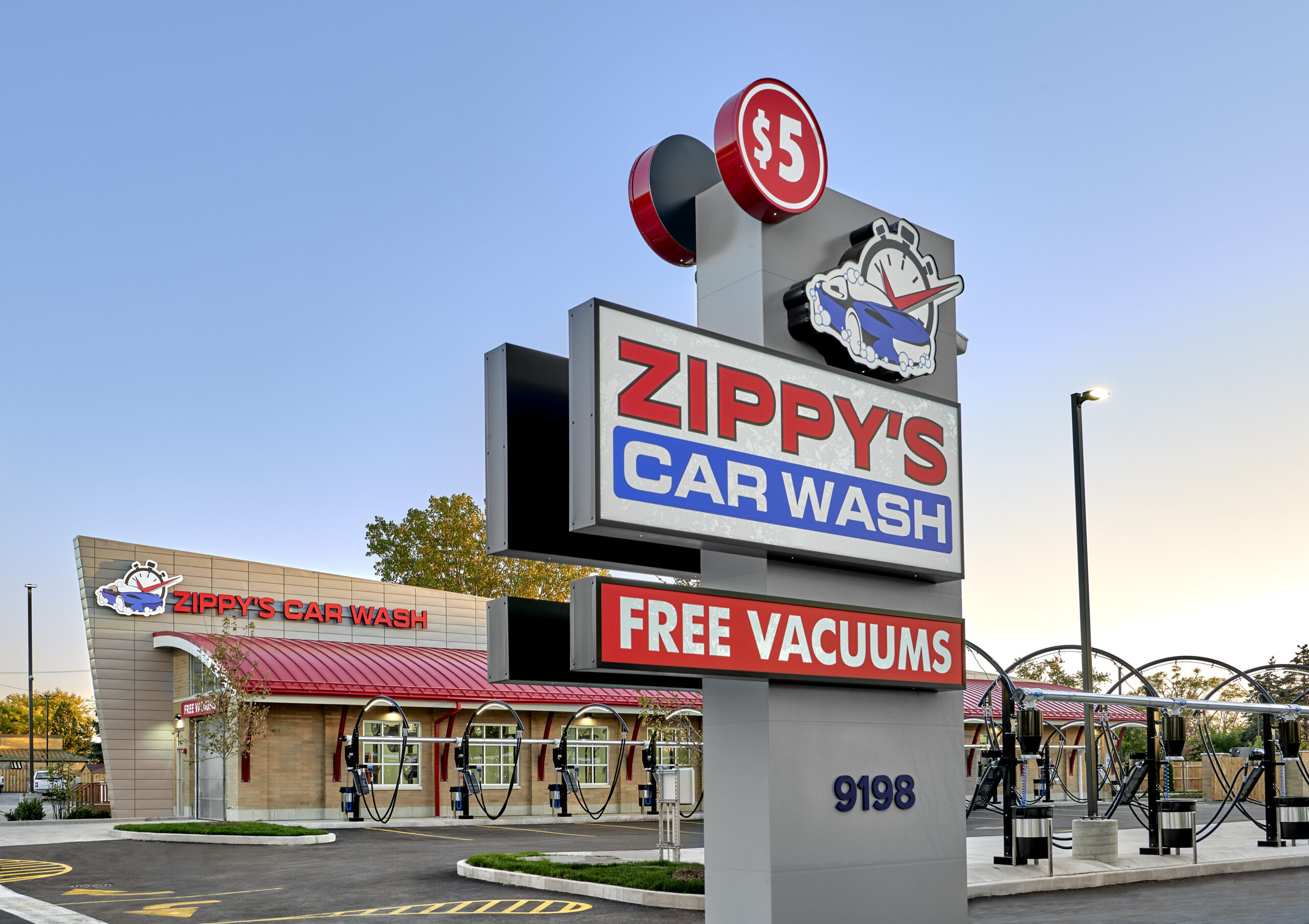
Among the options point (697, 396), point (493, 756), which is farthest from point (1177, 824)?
point (493, 756)

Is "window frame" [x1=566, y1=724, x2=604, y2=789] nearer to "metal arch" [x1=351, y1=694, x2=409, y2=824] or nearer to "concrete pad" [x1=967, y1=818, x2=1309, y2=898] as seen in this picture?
Result: "metal arch" [x1=351, y1=694, x2=409, y2=824]

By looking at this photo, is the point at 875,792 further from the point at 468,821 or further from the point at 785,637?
the point at 468,821

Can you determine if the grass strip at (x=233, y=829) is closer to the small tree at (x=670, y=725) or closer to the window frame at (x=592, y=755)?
the small tree at (x=670, y=725)

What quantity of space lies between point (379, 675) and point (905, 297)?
26283 mm

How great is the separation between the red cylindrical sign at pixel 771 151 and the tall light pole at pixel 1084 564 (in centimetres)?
1224

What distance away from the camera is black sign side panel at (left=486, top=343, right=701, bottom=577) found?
896 cm

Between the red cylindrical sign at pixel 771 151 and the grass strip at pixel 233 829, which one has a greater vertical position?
the red cylindrical sign at pixel 771 151

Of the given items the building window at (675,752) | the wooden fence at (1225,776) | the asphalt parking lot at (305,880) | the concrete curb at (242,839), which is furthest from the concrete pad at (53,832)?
the wooden fence at (1225,776)

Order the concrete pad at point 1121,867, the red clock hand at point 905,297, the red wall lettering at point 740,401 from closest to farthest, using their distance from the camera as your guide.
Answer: the red wall lettering at point 740,401, the red clock hand at point 905,297, the concrete pad at point 1121,867

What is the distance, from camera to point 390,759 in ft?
114

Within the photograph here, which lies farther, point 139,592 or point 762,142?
point 139,592

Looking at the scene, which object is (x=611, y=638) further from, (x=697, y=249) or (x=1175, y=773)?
(x=1175, y=773)

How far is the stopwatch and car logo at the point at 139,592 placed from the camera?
35.5 m

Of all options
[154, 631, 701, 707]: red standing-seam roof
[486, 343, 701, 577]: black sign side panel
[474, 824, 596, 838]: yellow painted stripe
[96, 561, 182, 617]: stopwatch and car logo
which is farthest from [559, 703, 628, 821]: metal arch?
[486, 343, 701, 577]: black sign side panel
